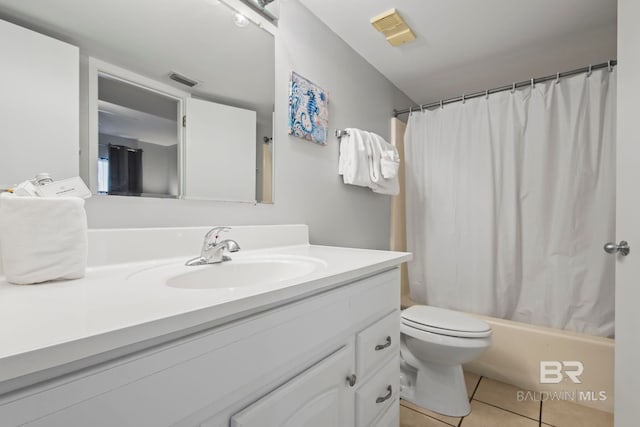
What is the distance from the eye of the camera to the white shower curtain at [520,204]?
1578 mm

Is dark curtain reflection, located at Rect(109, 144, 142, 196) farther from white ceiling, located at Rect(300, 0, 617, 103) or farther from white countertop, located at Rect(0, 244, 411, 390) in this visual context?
white ceiling, located at Rect(300, 0, 617, 103)

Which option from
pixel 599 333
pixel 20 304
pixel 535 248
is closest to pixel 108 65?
pixel 20 304

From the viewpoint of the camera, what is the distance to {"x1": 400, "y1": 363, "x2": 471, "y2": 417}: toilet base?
1383 millimetres

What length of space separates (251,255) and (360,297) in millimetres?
441

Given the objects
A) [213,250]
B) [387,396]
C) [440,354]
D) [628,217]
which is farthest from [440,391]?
[213,250]

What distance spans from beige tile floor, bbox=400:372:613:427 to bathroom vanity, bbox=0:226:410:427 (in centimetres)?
54

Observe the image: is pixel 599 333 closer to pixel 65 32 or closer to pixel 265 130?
pixel 265 130

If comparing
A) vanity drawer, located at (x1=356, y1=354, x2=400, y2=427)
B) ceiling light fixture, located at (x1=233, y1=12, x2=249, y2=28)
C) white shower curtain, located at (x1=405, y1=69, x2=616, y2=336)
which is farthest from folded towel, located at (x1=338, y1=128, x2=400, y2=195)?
vanity drawer, located at (x1=356, y1=354, x2=400, y2=427)

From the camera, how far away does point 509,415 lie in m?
1.37

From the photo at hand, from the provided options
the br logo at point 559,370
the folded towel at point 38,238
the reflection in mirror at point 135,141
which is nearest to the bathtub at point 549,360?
the br logo at point 559,370

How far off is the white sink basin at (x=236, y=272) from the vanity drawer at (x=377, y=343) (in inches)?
9.7

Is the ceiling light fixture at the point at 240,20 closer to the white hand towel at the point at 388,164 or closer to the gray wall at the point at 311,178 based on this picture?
the gray wall at the point at 311,178

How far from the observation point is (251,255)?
1.04m

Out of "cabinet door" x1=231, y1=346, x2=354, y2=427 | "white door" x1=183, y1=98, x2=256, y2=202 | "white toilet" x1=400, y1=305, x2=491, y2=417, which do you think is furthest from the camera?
"white toilet" x1=400, y1=305, x2=491, y2=417
